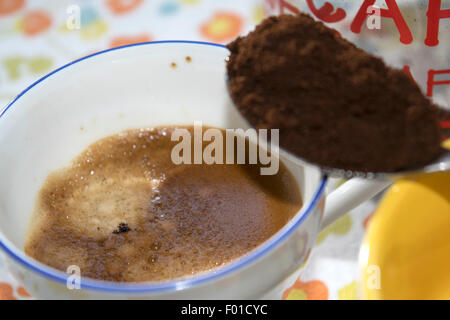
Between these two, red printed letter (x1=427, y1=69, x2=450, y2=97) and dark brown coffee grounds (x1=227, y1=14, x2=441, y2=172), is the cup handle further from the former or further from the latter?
red printed letter (x1=427, y1=69, x2=450, y2=97)

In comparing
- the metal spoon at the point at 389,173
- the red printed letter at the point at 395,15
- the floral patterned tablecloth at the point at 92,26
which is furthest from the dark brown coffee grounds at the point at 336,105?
the floral patterned tablecloth at the point at 92,26

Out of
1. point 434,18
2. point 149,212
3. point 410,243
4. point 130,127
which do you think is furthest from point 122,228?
point 434,18

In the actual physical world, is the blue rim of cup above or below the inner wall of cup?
below

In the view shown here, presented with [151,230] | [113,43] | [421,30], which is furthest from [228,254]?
[113,43]

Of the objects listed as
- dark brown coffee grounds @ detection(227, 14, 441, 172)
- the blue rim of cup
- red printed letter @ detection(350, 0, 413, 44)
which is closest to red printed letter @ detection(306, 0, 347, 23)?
red printed letter @ detection(350, 0, 413, 44)

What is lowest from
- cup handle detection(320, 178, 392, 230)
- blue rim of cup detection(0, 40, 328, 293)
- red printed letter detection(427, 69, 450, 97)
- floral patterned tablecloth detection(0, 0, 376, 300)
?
blue rim of cup detection(0, 40, 328, 293)
